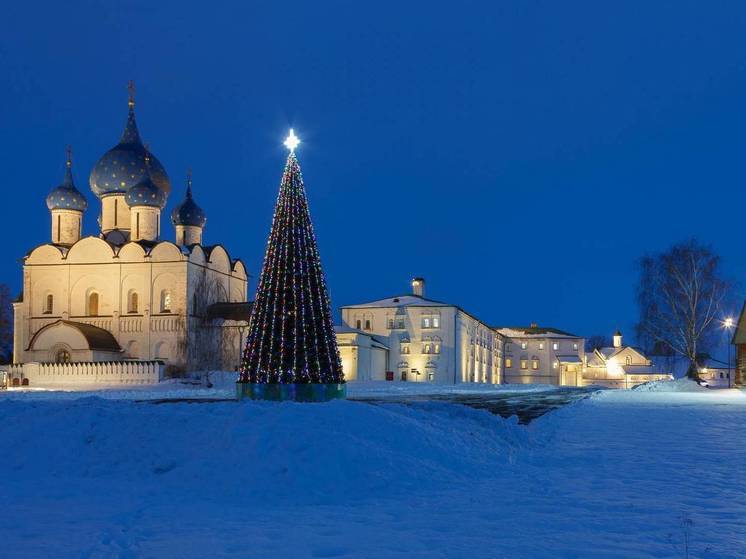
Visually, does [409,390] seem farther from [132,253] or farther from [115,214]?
[115,214]

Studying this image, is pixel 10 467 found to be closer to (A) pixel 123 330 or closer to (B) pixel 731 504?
(B) pixel 731 504

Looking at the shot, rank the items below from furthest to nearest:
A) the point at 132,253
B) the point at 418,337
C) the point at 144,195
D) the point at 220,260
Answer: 1. the point at 418,337
2. the point at 220,260
3. the point at 144,195
4. the point at 132,253

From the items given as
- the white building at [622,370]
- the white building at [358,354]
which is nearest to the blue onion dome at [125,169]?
the white building at [358,354]

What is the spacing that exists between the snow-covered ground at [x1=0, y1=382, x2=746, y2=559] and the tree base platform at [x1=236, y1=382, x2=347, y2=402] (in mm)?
5107

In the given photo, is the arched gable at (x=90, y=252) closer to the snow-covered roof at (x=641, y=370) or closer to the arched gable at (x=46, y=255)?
the arched gable at (x=46, y=255)

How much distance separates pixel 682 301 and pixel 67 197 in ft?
141

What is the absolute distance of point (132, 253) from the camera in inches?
2233

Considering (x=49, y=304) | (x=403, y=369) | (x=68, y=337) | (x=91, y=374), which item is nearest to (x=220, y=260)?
(x=49, y=304)

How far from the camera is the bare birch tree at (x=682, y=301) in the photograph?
46.1 meters

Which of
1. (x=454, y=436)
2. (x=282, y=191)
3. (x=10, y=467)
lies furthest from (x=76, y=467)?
(x=282, y=191)

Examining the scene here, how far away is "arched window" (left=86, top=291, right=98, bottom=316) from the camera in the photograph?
2276 inches

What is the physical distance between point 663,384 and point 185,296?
31.0m

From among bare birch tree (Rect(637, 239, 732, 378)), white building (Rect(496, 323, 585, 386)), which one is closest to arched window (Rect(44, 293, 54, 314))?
bare birch tree (Rect(637, 239, 732, 378))

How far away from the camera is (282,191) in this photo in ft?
68.8
